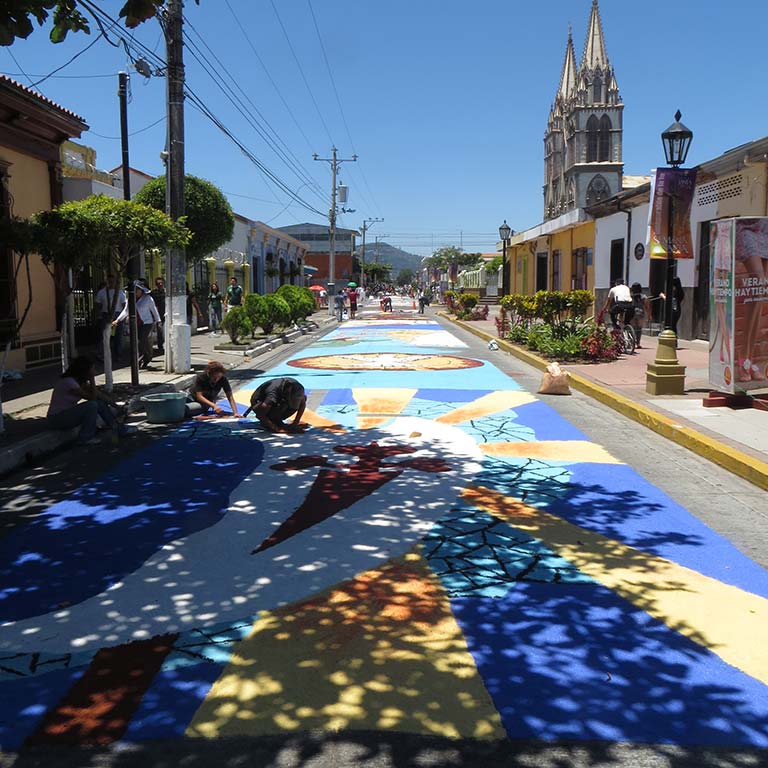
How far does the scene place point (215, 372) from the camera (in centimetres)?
979

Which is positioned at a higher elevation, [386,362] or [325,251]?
[325,251]

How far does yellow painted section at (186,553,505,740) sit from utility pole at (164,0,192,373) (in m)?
10.4

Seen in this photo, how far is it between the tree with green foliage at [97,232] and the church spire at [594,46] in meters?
87.3

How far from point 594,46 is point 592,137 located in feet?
34.5

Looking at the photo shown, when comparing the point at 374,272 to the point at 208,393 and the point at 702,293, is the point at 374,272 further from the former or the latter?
the point at 208,393

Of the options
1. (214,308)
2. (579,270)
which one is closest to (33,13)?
(214,308)

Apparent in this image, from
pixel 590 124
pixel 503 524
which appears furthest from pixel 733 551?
pixel 590 124

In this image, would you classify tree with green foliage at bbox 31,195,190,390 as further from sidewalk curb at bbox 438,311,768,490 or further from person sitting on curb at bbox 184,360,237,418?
sidewalk curb at bbox 438,311,768,490

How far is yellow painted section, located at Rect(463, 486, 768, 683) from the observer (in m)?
3.71

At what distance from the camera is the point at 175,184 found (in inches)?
538

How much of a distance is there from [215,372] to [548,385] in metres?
5.34

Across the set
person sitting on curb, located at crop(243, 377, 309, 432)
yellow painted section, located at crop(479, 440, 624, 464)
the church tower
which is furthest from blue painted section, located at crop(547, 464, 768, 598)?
the church tower

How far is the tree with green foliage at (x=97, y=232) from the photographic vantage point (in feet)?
32.7

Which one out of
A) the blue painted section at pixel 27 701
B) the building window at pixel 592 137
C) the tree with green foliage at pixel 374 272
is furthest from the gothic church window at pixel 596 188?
the blue painted section at pixel 27 701
